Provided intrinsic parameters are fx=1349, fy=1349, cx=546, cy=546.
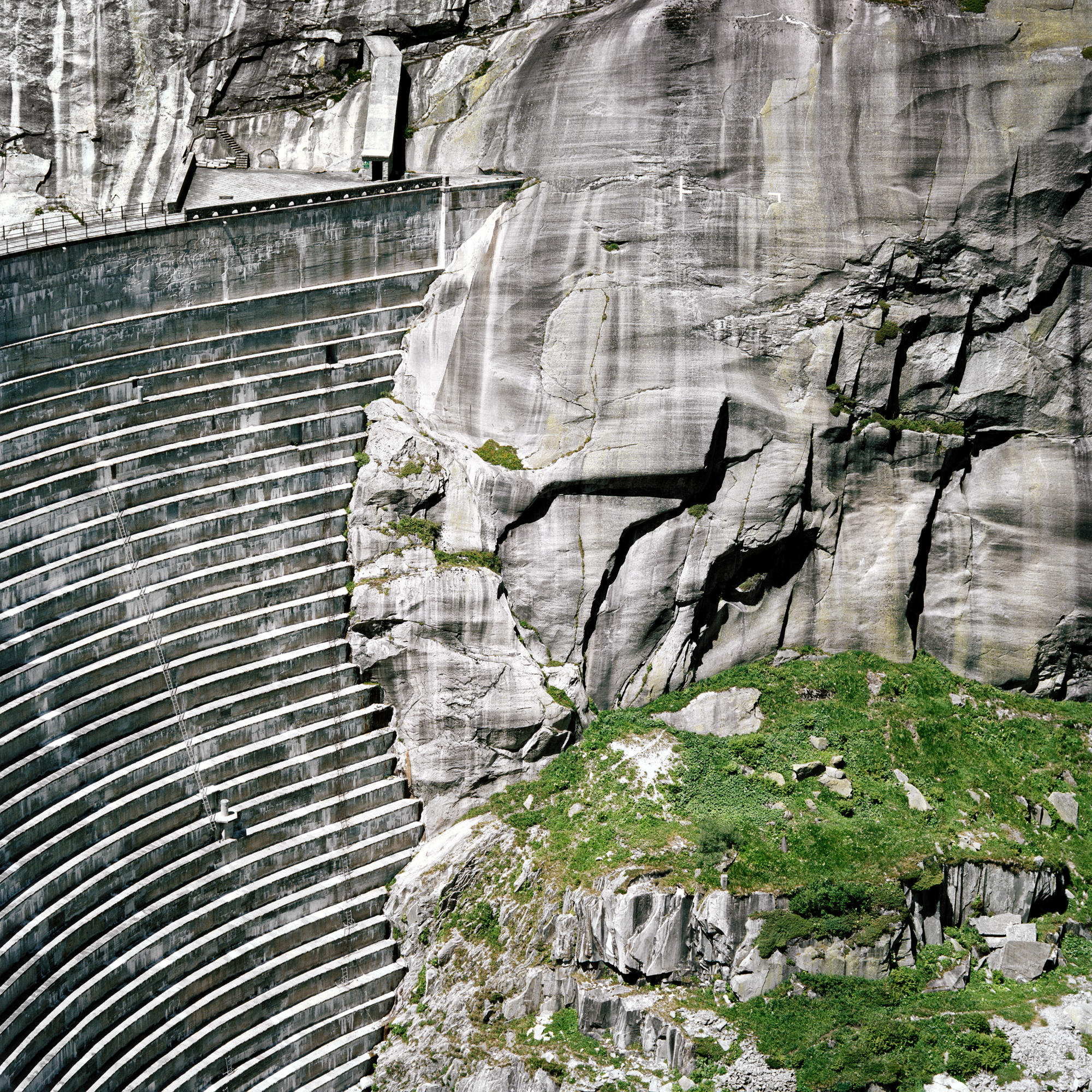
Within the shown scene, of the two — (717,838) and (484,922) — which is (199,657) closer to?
(484,922)

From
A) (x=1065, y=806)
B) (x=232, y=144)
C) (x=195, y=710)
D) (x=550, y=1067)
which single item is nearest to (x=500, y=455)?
(x=195, y=710)

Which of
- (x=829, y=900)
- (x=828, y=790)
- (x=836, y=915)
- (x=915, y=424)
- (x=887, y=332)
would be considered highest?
A: (x=887, y=332)

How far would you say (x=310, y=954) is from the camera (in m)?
31.8

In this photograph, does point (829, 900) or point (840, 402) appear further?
point (840, 402)

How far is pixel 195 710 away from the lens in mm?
31859

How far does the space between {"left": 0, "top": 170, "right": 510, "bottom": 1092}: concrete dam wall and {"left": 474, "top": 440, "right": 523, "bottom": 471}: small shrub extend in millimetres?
3382

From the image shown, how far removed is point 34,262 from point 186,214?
4.10 meters

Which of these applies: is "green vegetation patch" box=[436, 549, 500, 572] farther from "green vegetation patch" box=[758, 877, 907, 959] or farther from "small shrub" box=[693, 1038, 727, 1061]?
"small shrub" box=[693, 1038, 727, 1061]

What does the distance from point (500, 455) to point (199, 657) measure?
8916mm

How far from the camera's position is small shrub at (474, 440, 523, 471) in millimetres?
34094

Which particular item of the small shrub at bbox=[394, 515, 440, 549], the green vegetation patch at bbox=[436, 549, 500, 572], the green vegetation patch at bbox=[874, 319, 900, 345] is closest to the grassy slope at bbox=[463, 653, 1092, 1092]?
the green vegetation patch at bbox=[436, 549, 500, 572]

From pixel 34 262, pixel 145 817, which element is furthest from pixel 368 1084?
Result: pixel 34 262

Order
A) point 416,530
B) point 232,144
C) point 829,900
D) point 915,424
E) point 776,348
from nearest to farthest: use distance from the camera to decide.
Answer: point 829,900
point 776,348
point 416,530
point 915,424
point 232,144

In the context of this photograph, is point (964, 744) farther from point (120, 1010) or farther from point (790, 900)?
point (120, 1010)
